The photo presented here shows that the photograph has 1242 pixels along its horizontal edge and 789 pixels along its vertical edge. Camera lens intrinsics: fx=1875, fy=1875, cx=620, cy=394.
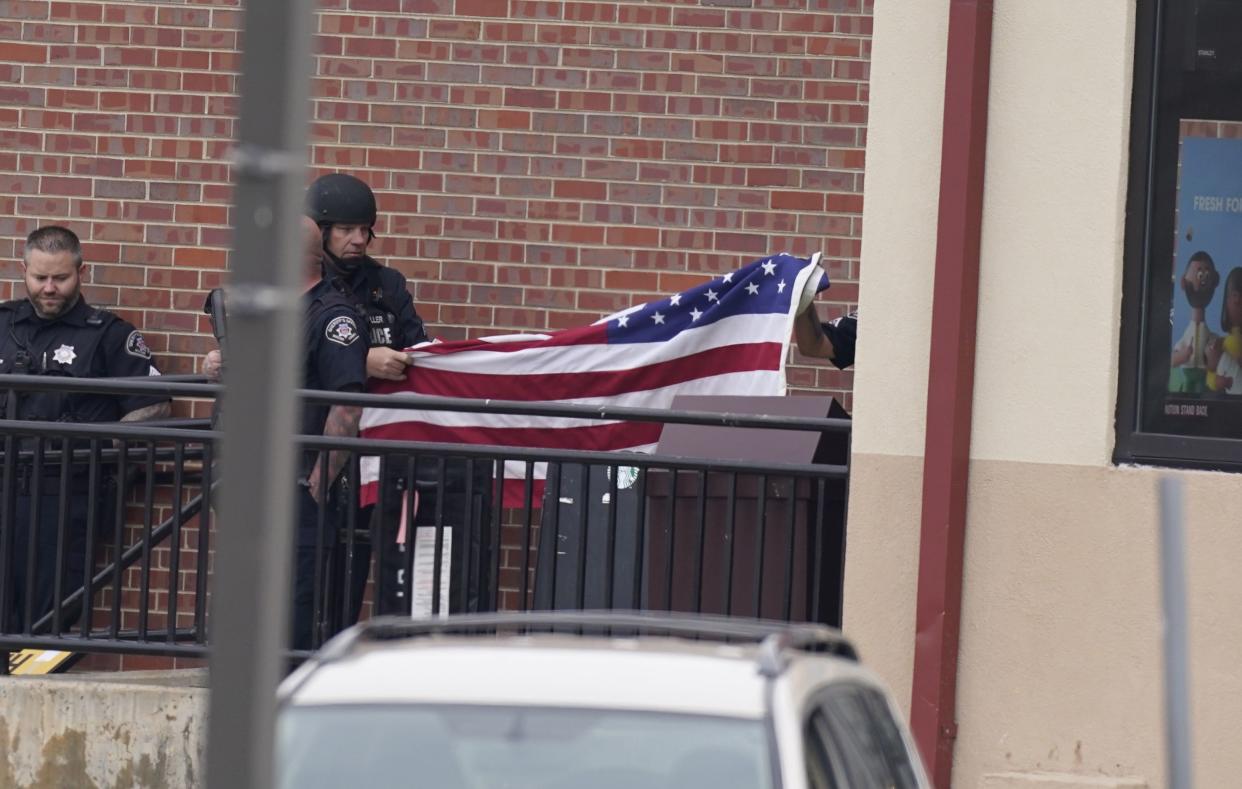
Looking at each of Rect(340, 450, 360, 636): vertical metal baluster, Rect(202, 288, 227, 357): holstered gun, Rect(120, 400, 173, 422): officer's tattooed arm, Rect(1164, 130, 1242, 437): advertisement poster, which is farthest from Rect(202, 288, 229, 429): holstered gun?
Rect(1164, 130, 1242, 437): advertisement poster

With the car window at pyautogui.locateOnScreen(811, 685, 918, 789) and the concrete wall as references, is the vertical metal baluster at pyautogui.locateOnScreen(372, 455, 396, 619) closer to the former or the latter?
the concrete wall

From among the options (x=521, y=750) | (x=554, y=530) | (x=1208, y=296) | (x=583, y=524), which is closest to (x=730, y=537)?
(x=583, y=524)

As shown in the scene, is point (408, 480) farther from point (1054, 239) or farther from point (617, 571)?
point (1054, 239)

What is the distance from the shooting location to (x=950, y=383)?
6.58m

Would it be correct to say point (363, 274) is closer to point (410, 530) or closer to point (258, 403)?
point (410, 530)

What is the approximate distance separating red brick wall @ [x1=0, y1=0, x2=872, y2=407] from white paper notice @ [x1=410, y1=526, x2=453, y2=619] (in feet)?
5.97

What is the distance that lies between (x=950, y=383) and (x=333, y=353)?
254cm

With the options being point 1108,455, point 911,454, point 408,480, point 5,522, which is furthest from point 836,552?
point 5,522

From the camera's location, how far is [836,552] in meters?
7.07

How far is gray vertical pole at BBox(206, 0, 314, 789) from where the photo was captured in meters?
2.30

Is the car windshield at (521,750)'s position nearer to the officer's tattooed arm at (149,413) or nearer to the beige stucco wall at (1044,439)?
the beige stucco wall at (1044,439)

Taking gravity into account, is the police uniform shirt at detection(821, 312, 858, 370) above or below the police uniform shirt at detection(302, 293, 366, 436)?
above

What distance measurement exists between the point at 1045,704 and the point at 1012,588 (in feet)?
1.40

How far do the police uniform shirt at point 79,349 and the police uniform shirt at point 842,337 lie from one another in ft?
9.99
